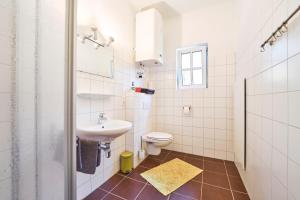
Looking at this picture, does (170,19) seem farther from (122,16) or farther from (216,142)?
(216,142)

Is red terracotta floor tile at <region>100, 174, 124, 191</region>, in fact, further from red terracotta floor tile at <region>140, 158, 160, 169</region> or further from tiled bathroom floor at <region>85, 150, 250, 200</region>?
red terracotta floor tile at <region>140, 158, 160, 169</region>

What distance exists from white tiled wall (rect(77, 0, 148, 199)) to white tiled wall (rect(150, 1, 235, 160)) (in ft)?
2.25

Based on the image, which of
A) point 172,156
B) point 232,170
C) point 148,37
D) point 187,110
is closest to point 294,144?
point 232,170

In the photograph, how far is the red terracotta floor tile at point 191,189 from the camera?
1.43m

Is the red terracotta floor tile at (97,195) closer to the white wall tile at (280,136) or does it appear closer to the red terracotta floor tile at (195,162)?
the red terracotta floor tile at (195,162)

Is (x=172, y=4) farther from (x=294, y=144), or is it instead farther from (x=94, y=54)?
(x=294, y=144)

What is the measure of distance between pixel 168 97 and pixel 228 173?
56.7 inches

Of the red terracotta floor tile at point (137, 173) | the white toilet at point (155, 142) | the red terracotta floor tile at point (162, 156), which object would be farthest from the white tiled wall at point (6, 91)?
the red terracotta floor tile at point (162, 156)

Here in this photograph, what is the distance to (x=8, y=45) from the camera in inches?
17.8

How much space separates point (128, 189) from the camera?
1.51 metres

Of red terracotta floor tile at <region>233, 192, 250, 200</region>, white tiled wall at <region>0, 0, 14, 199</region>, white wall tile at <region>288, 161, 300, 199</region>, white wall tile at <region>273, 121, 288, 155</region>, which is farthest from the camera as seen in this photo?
red terracotta floor tile at <region>233, 192, 250, 200</region>

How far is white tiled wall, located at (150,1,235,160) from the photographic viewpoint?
220 cm

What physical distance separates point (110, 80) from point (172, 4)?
5.30 ft

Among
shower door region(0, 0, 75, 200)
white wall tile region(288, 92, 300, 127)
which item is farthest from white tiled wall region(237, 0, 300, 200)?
shower door region(0, 0, 75, 200)
